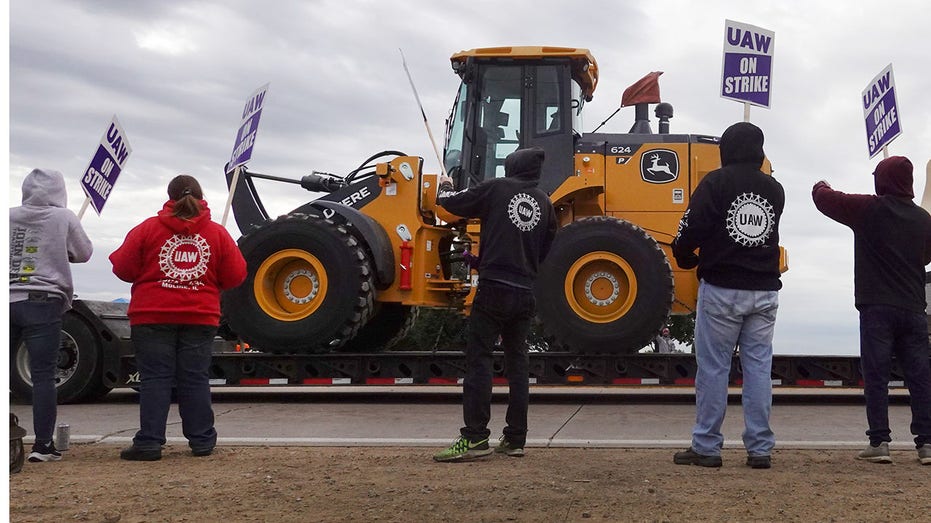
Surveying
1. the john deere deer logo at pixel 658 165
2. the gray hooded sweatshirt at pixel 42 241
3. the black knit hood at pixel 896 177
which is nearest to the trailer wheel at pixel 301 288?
the john deere deer logo at pixel 658 165

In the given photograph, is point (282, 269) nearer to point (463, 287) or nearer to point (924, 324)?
point (463, 287)

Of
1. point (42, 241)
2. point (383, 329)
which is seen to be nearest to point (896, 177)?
point (42, 241)

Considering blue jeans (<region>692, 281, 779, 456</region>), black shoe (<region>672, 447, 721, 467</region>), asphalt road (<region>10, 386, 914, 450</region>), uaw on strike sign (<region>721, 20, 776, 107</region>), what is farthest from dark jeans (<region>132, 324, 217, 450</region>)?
uaw on strike sign (<region>721, 20, 776, 107</region>)

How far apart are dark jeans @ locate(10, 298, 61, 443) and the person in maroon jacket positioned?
463mm

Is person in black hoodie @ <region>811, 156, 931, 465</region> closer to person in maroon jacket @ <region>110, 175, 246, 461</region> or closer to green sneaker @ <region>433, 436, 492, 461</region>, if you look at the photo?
green sneaker @ <region>433, 436, 492, 461</region>

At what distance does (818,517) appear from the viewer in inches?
163

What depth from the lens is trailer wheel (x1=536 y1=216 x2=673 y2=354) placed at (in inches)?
384

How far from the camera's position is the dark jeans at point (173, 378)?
6070mm

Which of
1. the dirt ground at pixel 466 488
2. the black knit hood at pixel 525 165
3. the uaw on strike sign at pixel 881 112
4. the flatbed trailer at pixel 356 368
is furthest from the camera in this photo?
the flatbed trailer at pixel 356 368

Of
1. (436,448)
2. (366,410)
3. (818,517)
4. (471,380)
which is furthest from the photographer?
(366,410)

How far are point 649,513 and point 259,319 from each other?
6704 millimetres

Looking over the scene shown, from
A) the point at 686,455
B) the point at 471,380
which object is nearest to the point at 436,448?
the point at 471,380

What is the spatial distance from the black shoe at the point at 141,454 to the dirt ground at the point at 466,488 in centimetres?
7

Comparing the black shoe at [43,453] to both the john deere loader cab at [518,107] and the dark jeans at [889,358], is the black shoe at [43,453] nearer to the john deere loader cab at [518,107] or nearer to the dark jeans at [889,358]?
the dark jeans at [889,358]
